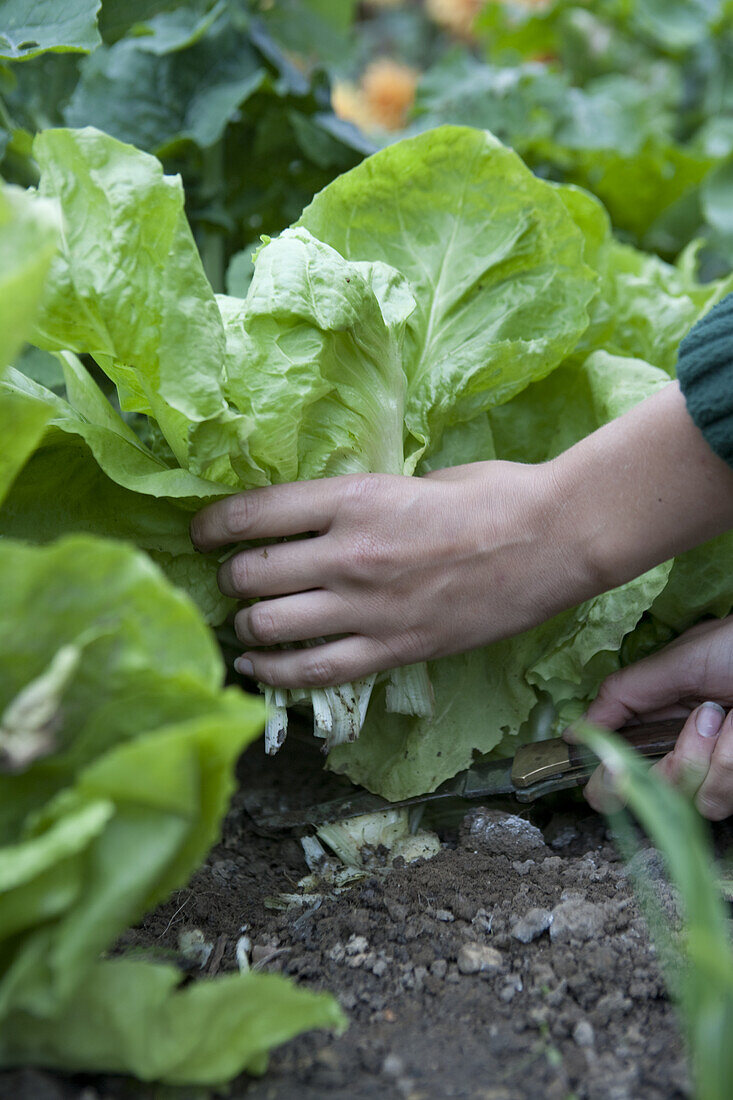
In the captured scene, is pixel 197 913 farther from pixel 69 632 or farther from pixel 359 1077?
pixel 69 632

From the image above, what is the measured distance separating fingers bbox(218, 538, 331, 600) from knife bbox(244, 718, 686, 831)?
36 centimetres

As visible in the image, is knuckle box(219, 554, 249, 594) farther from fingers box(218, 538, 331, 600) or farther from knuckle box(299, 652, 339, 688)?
knuckle box(299, 652, 339, 688)

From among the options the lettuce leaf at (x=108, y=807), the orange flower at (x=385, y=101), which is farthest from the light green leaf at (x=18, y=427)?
the orange flower at (x=385, y=101)

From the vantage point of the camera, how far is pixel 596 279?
145 cm

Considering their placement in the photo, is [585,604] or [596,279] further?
[596,279]

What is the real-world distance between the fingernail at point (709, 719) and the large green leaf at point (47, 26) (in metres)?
1.26

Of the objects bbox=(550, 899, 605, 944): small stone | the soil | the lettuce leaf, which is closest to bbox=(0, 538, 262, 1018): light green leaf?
the lettuce leaf

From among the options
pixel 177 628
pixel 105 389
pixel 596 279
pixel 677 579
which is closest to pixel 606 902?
pixel 677 579

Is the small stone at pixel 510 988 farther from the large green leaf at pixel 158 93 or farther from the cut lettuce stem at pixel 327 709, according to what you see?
the large green leaf at pixel 158 93

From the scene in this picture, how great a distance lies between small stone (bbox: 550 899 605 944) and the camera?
105 cm

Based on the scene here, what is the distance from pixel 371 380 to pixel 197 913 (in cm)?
70

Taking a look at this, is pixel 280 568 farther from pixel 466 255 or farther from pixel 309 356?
pixel 466 255

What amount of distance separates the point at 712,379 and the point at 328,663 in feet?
1.80

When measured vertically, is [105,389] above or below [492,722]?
above
